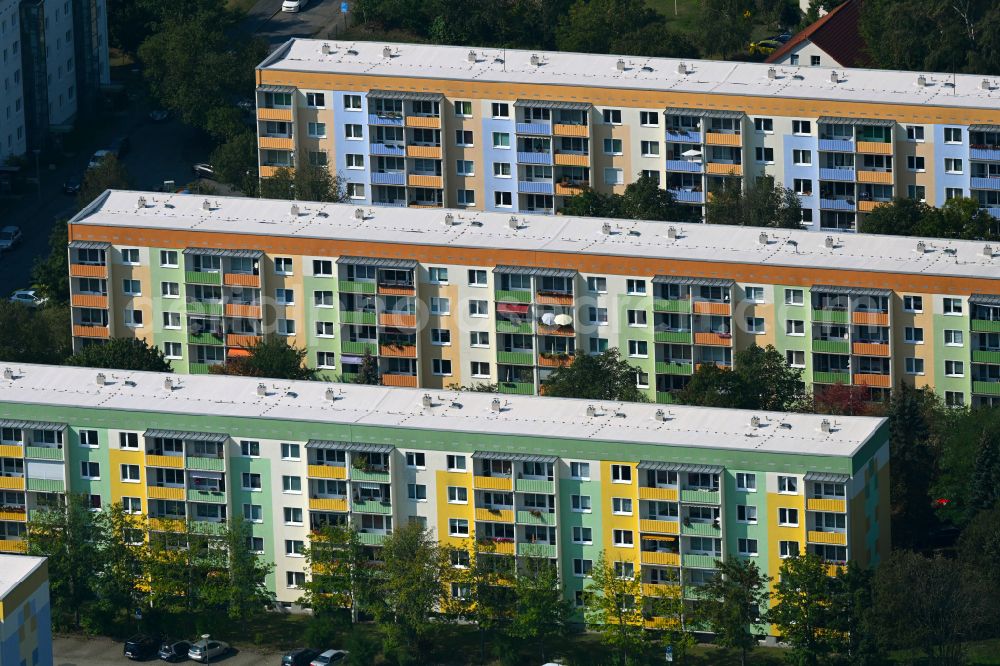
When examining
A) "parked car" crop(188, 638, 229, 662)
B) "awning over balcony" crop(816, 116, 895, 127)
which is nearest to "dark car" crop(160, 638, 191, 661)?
"parked car" crop(188, 638, 229, 662)

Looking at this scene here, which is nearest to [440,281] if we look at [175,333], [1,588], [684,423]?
[175,333]

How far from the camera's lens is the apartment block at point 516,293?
553ft

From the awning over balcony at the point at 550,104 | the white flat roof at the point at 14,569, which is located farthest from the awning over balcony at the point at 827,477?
the awning over balcony at the point at 550,104

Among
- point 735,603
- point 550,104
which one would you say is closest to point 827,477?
point 735,603

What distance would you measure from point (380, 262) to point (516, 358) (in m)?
8.82

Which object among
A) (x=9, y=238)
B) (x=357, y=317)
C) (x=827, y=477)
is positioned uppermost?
(x=9, y=238)

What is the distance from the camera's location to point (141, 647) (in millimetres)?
150500

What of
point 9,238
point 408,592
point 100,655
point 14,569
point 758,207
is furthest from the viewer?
point 9,238

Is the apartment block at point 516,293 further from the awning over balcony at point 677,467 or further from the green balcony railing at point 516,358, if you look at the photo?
the awning over balcony at point 677,467

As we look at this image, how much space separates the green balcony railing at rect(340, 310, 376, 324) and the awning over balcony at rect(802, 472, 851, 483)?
3479 cm

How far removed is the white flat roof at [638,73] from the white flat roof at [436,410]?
42211 mm

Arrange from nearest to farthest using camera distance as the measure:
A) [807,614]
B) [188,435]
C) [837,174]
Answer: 1. [807,614]
2. [188,435]
3. [837,174]

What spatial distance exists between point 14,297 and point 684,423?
53.2 m

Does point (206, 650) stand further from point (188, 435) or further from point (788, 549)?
point (788, 549)
